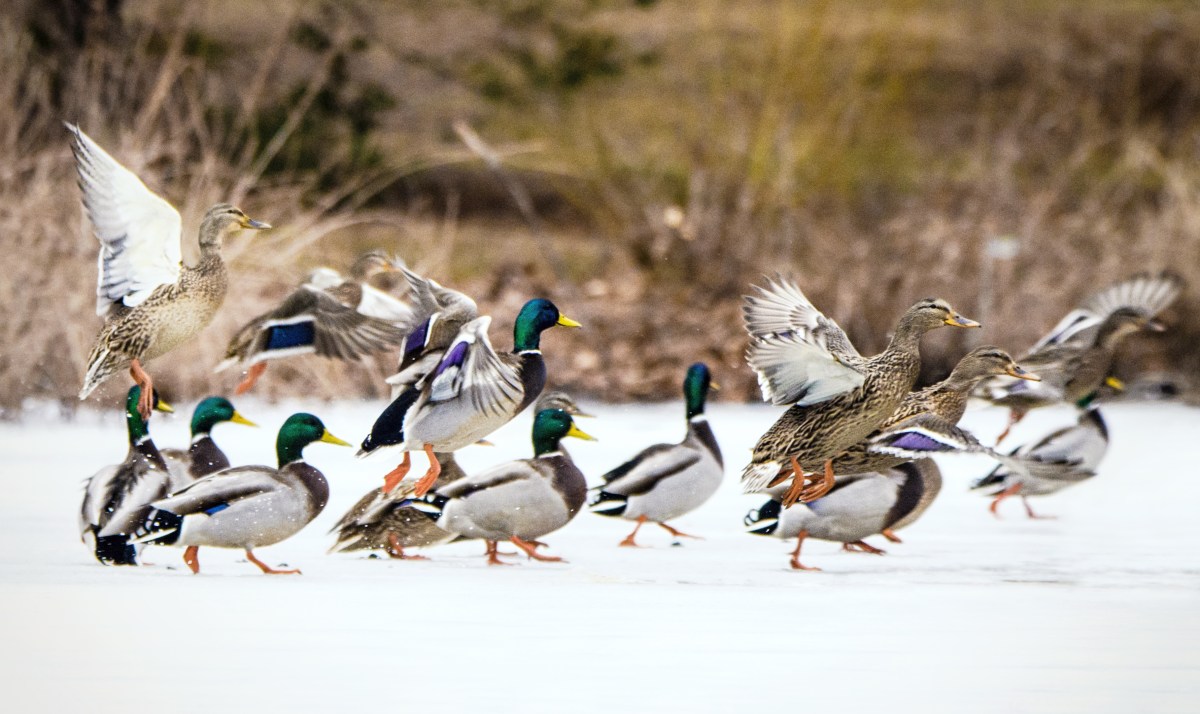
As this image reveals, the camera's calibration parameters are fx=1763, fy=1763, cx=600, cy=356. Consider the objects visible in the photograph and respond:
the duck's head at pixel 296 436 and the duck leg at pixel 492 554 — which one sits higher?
the duck's head at pixel 296 436

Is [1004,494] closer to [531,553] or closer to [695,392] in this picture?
[695,392]

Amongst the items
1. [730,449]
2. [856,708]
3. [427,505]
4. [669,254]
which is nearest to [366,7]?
[669,254]

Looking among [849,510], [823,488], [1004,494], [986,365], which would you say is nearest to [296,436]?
[823,488]

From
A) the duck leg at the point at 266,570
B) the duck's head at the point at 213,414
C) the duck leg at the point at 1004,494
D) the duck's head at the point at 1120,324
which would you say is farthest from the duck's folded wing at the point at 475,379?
the duck's head at the point at 1120,324

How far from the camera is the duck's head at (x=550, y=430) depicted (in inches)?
205

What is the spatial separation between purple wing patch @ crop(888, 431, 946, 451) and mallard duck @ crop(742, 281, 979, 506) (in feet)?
0.29

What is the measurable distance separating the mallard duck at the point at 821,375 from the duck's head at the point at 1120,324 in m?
2.16

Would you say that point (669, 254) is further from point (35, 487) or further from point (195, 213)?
point (35, 487)

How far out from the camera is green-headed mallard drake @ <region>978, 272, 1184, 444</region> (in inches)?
253

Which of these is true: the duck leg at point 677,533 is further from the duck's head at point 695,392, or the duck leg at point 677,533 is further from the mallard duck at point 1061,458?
the mallard duck at point 1061,458

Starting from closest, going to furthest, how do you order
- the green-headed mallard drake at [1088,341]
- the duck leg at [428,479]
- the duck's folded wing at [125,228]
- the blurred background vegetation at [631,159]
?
the duck leg at [428,479] → the duck's folded wing at [125,228] → the green-headed mallard drake at [1088,341] → the blurred background vegetation at [631,159]

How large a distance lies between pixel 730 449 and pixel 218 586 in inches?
127

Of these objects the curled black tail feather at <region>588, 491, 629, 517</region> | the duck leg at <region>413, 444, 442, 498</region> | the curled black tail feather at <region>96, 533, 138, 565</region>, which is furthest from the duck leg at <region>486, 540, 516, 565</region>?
the curled black tail feather at <region>96, 533, 138, 565</region>

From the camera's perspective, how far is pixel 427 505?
4977mm
